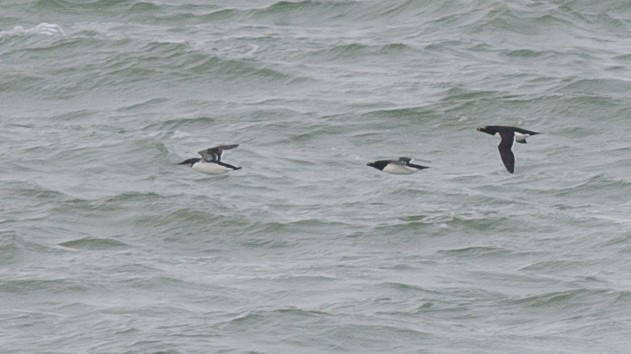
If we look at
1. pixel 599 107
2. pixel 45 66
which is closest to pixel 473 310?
pixel 599 107

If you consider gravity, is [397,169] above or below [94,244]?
above

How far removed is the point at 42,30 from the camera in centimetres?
3203

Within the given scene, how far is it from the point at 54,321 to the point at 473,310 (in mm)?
3884

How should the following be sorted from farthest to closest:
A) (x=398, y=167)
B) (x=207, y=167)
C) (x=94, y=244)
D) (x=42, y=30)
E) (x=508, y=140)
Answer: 1. (x=42, y=30)
2. (x=94, y=244)
3. (x=207, y=167)
4. (x=398, y=167)
5. (x=508, y=140)

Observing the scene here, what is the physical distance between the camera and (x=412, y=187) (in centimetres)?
2389

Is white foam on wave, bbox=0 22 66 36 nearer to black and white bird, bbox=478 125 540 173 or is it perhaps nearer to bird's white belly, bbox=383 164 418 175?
bird's white belly, bbox=383 164 418 175

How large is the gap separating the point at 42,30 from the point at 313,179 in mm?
9232

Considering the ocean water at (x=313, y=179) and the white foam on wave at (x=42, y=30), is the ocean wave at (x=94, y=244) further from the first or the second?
the white foam on wave at (x=42, y=30)

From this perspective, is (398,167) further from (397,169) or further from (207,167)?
(207,167)

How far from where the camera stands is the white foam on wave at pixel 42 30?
3180 centimetres

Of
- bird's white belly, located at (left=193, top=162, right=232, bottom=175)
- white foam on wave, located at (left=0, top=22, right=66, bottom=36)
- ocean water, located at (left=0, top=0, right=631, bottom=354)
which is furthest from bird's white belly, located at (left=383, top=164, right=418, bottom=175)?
white foam on wave, located at (left=0, top=22, right=66, bottom=36)

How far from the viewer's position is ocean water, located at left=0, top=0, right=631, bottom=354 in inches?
755

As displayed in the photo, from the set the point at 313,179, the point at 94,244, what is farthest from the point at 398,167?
the point at 94,244

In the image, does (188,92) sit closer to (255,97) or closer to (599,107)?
(255,97)
